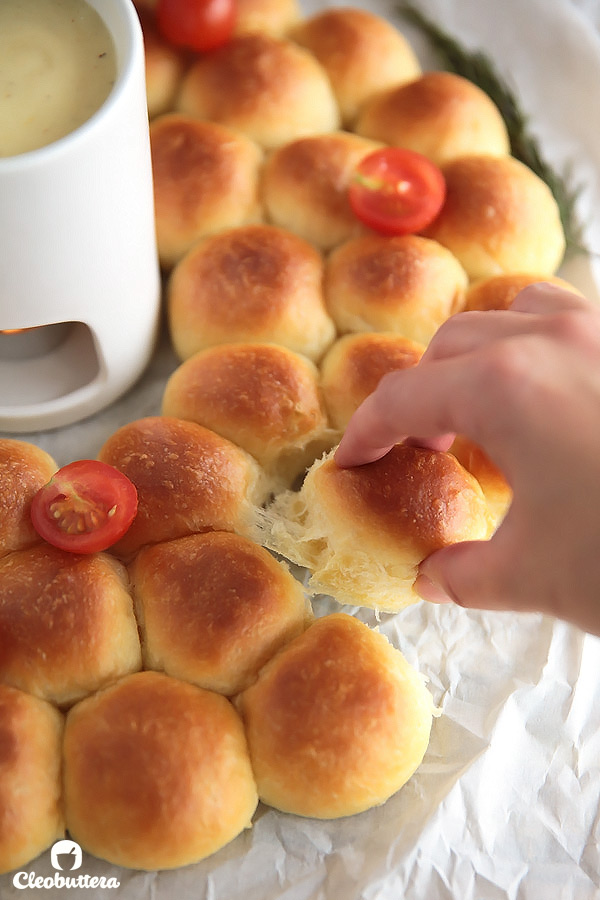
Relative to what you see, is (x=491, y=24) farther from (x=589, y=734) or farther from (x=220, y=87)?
(x=589, y=734)

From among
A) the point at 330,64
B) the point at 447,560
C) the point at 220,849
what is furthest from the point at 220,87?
the point at 220,849

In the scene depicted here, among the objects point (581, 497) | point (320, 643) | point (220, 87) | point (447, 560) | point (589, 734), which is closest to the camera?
point (581, 497)

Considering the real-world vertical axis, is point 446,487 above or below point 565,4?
below

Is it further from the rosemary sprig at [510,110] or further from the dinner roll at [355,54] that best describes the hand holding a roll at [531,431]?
the dinner roll at [355,54]

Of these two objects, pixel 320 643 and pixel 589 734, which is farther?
pixel 589 734

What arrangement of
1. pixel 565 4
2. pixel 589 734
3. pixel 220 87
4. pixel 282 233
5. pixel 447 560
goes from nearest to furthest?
pixel 447 560
pixel 589 734
pixel 282 233
pixel 220 87
pixel 565 4
